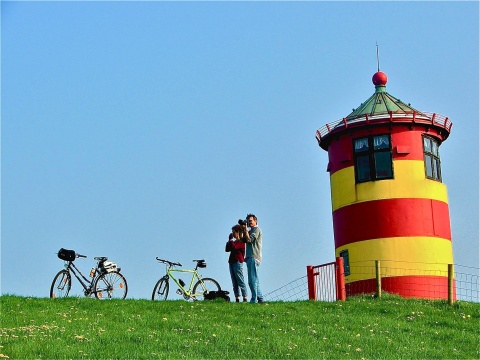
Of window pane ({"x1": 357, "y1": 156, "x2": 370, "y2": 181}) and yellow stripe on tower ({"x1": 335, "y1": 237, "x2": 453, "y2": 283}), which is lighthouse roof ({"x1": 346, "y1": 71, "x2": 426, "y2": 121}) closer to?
window pane ({"x1": 357, "y1": 156, "x2": 370, "y2": 181})

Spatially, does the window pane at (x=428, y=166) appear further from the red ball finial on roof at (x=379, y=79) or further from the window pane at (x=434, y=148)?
the red ball finial on roof at (x=379, y=79)

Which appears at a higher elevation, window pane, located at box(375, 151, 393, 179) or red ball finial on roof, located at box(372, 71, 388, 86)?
red ball finial on roof, located at box(372, 71, 388, 86)

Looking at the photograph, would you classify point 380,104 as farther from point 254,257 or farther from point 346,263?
point 254,257

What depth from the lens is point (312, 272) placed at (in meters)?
25.4

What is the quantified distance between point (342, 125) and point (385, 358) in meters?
14.3

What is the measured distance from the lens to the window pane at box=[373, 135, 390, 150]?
92.7 feet

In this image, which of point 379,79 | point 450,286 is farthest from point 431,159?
point 450,286

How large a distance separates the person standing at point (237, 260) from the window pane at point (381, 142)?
7.68 metres

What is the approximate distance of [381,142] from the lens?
28328mm

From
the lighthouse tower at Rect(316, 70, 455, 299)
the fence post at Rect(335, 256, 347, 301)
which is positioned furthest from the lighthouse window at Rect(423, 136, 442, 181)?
the fence post at Rect(335, 256, 347, 301)

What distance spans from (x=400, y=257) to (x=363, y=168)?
10.8ft

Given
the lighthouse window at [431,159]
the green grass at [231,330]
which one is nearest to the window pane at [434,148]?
the lighthouse window at [431,159]

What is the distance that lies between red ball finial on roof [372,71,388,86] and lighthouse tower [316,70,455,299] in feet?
4.70

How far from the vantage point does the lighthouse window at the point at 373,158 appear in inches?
1105
